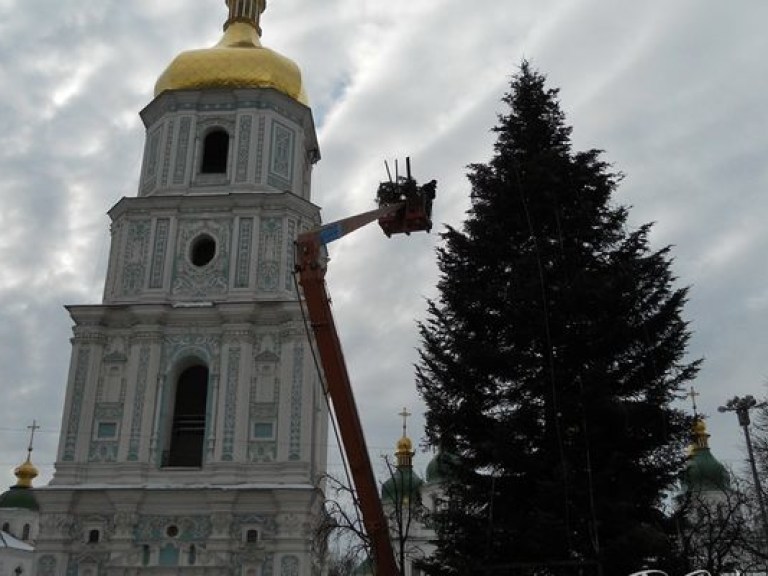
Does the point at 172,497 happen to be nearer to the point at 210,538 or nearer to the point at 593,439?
the point at 210,538

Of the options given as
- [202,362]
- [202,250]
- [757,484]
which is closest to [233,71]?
[202,250]

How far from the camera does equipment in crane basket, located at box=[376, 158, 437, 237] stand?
17.0 meters

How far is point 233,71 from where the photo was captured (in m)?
30.7

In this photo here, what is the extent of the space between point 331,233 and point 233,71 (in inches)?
612

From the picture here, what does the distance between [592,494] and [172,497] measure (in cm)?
1376

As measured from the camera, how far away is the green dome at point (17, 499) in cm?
5858

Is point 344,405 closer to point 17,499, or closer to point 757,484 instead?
point 757,484

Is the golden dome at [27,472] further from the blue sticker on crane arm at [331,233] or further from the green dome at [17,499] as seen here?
the blue sticker on crane arm at [331,233]

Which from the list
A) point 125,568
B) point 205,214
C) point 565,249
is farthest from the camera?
point 205,214

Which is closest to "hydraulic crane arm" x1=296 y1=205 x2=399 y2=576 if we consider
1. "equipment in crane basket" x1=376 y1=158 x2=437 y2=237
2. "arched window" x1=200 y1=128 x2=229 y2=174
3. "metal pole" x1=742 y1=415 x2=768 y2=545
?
"equipment in crane basket" x1=376 y1=158 x2=437 y2=237

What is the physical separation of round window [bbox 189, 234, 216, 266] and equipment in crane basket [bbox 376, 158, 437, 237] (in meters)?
12.1

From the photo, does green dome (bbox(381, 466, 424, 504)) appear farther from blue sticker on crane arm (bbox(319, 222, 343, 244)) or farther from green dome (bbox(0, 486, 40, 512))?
green dome (bbox(0, 486, 40, 512))

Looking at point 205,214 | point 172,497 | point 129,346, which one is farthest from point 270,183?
point 172,497

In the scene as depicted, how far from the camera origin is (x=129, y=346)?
26656mm
